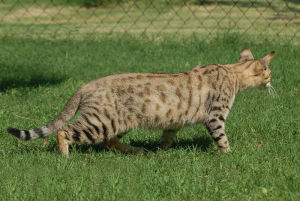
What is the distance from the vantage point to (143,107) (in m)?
6.16

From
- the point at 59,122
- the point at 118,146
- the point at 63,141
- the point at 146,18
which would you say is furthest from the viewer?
the point at 146,18

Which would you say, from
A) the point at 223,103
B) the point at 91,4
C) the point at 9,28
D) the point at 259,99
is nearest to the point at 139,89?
the point at 223,103

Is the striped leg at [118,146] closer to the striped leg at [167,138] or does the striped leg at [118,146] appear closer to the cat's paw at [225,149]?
the striped leg at [167,138]

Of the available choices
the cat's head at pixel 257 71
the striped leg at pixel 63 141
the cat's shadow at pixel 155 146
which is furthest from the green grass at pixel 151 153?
the cat's head at pixel 257 71

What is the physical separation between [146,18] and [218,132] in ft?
33.5

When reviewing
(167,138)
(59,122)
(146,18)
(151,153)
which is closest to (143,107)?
(151,153)

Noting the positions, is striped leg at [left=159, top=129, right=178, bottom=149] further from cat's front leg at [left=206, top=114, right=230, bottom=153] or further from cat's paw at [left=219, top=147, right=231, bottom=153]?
cat's paw at [left=219, top=147, right=231, bottom=153]

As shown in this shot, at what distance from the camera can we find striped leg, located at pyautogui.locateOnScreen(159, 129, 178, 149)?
6676mm

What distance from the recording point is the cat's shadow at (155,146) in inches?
257

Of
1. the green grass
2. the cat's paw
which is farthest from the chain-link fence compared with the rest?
the cat's paw

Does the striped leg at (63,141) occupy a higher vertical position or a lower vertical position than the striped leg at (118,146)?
higher

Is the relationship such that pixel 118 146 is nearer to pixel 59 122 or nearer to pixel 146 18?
pixel 59 122

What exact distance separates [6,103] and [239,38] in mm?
5832

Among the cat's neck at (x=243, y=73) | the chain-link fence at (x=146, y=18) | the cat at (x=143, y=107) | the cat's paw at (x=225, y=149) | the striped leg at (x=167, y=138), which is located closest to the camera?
the cat at (x=143, y=107)
